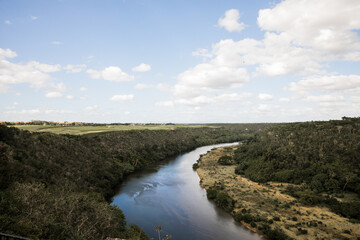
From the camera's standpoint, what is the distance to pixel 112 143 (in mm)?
83438

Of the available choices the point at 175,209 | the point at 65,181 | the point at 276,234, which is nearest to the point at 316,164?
the point at 276,234

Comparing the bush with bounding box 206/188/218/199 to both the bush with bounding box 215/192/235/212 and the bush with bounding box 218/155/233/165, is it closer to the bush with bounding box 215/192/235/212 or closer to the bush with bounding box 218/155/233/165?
the bush with bounding box 215/192/235/212

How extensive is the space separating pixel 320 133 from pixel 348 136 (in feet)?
23.5

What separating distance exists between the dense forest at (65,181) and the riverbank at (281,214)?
21412 mm

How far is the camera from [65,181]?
40312 mm

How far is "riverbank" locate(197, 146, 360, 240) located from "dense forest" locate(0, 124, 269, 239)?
70.3 feet

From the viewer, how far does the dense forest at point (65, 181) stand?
18.1 meters

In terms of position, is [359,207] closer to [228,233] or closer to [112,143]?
[228,233]

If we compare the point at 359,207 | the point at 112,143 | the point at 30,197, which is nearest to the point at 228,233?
the point at 359,207

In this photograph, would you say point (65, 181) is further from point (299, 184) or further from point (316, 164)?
point (316, 164)

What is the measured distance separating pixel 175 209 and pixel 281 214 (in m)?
21.6

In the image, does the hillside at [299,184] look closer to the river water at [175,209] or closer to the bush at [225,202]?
the bush at [225,202]

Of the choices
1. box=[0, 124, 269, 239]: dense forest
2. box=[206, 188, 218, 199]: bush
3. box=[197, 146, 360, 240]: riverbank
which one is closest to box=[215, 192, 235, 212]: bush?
box=[197, 146, 360, 240]: riverbank

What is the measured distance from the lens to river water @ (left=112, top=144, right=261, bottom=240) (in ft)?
115
